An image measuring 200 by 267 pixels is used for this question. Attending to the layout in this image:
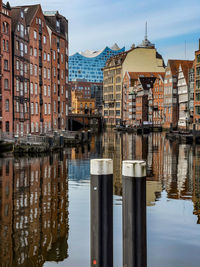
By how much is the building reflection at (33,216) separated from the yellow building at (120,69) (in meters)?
115

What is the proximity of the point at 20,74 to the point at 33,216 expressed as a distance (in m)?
44.7

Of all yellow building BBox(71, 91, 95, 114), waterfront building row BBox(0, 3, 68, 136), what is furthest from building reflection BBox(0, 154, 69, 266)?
yellow building BBox(71, 91, 95, 114)

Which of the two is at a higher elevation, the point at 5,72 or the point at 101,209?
the point at 5,72

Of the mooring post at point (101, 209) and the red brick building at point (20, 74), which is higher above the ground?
the red brick building at point (20, 74)

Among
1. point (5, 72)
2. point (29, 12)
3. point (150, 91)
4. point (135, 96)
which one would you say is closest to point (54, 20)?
point (29, 12)

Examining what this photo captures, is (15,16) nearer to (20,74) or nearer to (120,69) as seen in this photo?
(20,74)

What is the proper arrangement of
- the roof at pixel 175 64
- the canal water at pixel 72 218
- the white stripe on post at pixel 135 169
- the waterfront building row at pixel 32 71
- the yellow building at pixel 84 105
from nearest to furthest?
the white stripe on post at pixel 135 169, the canal water at pixel 72 218, the waterfront building row at pixel 32 71, the roof at pixel 175 64, the yellow building at pixel 84 105

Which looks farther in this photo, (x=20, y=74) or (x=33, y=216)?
(x=20, y=74)

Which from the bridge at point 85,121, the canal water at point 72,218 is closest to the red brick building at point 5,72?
the canal water at point 72,218

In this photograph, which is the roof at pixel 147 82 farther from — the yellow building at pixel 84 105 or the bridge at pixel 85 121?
the yellow building at pixel 84 105

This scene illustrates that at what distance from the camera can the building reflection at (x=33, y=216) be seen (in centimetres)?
1303

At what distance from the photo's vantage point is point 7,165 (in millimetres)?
34531

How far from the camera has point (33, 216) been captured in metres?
17.3

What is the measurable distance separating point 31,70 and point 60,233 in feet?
174
